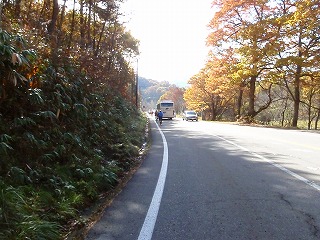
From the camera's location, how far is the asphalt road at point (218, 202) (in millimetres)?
4238

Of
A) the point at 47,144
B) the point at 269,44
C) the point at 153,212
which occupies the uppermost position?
the point at 269,44

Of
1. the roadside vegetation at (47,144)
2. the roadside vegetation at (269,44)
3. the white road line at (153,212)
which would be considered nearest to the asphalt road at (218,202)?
the white road line at (153,212)

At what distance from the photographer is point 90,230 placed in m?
4.41

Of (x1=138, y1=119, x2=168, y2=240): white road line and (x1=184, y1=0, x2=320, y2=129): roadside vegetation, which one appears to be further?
(x1=184, y1=0, x2=320, y2=129): roadside vegetation

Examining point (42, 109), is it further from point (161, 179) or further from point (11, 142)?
point (161, 179)

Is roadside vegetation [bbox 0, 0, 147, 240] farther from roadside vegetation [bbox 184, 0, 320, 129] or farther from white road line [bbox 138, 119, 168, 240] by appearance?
roadside vegetation [bbox 184, 0, 320, 129]

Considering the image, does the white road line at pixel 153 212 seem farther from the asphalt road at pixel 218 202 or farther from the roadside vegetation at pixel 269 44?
the roadside vegetation at pixel 269 44

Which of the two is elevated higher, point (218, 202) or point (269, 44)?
point (269, 44)

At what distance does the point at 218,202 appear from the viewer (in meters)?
5.48

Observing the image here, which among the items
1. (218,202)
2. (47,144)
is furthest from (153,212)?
(47,144)

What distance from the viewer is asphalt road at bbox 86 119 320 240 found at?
4.24 m

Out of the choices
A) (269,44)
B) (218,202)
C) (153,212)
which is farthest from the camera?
(269,44)

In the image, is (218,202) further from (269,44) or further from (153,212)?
(269,44)

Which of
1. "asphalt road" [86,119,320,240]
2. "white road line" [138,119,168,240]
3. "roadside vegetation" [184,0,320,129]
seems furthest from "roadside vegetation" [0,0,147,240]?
"roadside vegetation" [184,0,320,129]
